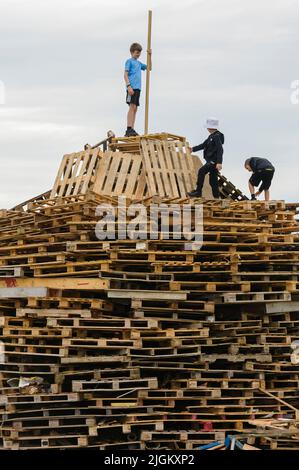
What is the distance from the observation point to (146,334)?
16.4 meters

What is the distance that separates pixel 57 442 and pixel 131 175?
529 centimetres

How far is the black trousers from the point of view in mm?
19000

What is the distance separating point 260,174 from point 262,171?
0.10m

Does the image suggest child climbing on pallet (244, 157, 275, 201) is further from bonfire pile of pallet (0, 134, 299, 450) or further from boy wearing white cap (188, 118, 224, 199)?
bonfire pile of pallet (0, 134, 299, 450)

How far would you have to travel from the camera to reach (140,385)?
16.1 metres

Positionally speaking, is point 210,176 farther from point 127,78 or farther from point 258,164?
point 127,78

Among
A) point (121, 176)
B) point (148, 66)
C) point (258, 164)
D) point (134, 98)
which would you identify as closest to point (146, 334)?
point (121, 176)

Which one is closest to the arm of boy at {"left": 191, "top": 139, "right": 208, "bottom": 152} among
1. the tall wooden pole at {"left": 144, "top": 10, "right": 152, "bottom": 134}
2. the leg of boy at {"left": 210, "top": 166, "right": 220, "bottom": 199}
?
the leg of boy at {"left": 210, "top": 166, "right": 220, "bottom": 199}

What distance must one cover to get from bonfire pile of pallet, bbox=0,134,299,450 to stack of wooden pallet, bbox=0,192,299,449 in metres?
0.02

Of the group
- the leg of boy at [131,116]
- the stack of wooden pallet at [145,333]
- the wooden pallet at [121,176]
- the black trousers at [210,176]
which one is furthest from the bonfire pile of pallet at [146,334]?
the leg of boy at [131,116]
